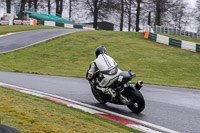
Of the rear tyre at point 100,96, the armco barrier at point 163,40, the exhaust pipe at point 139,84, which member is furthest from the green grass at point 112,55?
the exhaust pipe at point 139,84

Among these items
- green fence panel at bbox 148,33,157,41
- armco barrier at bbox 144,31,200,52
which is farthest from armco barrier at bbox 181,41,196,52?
green fence panel at bbox 148,33,157,41

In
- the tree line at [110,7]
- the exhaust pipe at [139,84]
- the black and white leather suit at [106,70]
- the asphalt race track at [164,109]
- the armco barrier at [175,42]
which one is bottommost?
the asphalt race track at [164,109]

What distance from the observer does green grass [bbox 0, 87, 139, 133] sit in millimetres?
4316

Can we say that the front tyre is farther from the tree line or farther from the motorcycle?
the tree line

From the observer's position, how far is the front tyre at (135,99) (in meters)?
6.28

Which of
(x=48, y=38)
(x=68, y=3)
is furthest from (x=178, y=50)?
(x=68, y=3)

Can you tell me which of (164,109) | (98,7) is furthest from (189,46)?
(98,7)

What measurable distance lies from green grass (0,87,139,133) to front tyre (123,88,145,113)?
3.01 ft

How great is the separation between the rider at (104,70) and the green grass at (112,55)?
809cm

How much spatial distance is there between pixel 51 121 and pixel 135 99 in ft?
7.15

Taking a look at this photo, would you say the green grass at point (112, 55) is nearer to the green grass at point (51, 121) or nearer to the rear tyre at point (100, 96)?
the rear tyre at point (100, 96)

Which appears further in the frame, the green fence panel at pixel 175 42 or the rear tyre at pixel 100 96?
the green fence panel at pixel 175 42

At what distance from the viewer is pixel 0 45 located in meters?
24.6

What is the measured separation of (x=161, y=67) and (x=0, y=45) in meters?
14.0
